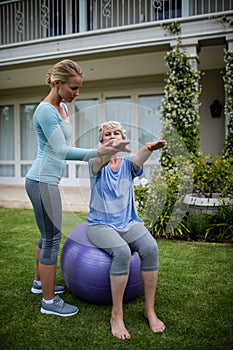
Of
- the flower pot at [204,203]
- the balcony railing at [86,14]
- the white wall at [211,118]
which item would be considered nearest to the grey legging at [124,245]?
the flower pot at [204,203]

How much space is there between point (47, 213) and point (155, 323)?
0.90 meters

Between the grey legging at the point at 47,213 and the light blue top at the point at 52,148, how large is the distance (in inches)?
1.9

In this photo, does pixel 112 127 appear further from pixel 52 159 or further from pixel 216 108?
pixel 216 108

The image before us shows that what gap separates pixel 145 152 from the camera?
209 cm

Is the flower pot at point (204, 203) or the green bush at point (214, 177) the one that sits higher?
the green bush at point (214, 177)

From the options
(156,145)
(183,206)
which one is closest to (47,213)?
(156,145)

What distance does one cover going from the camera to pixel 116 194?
7.06 ft

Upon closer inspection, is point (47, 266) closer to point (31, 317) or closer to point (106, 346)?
point (31, 317)

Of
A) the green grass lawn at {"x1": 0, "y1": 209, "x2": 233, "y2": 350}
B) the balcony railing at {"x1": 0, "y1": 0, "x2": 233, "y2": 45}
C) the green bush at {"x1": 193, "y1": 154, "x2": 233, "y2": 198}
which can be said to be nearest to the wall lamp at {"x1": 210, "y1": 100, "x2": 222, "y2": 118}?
the balcony railing at {"x1": 0, "y1": 0, "x2": 233, "y2": 45}

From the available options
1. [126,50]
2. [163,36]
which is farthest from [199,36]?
[126,50]

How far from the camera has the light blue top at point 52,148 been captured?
6.24 feet

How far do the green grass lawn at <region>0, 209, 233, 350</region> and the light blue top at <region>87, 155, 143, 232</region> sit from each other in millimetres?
295

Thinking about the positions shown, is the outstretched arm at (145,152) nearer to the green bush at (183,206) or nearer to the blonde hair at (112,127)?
the blonde hair at (112,127)

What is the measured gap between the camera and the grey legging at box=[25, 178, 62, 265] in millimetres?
2082
